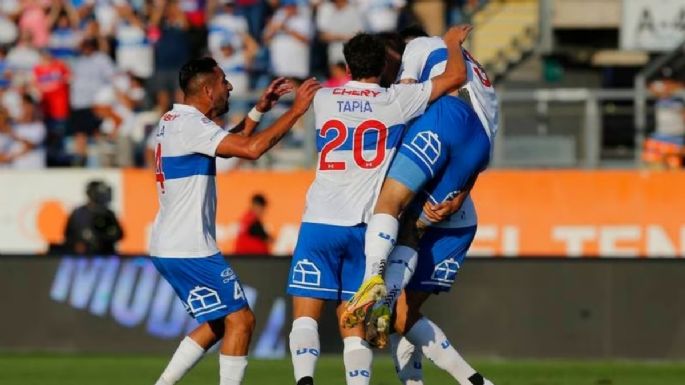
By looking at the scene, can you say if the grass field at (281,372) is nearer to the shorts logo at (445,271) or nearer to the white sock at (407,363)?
the white sock at (407,363)

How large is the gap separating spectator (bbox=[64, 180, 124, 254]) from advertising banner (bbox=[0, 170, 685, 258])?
108 cm

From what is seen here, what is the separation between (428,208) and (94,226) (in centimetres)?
901

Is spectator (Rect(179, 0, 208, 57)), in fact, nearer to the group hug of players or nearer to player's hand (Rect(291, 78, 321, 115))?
the group hug of players

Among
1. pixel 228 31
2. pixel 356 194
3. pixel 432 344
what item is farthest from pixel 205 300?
pixel 228 31

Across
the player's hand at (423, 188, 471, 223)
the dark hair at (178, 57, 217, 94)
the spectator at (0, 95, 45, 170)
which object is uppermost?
the dark hair at (178, 57, 217, 94)

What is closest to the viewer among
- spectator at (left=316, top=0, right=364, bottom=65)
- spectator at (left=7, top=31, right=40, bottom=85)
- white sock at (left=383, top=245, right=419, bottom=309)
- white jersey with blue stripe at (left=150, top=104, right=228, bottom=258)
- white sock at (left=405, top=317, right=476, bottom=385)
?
white sock at (left=383, top=245, right=419, bottom=309)

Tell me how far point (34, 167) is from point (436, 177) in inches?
445

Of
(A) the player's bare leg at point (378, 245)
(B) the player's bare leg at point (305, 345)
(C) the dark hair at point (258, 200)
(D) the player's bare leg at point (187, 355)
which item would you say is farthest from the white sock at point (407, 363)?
(C) the dark hair at point (258, 200)

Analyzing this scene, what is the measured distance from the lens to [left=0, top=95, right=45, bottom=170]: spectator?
2161 centimetres

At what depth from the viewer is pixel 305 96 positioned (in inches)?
416

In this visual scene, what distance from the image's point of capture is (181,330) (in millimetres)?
17484

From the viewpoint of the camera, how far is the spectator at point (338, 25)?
856 inches

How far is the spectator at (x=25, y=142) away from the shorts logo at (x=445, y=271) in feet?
36.2

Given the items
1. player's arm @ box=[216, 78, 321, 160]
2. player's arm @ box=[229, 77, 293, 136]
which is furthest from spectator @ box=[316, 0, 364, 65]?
player's arm @ box=[216, 78, 321, 160]
